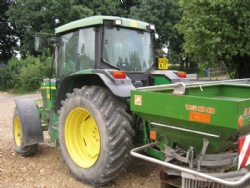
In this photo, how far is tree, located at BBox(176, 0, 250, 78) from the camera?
10.2 metres

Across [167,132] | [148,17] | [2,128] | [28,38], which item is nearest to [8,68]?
[28,38]

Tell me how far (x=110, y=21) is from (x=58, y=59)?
1294 millimetres

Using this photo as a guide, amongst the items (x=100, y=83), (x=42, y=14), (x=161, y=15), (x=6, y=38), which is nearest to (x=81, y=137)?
(x=100, y=83)

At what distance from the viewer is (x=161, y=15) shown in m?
21.5

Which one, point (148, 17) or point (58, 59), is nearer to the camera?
point (58, 59)

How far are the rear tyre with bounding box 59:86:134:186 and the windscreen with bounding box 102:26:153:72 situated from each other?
691mm

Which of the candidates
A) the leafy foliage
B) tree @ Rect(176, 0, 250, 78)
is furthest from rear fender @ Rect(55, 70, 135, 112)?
the leafy foliage

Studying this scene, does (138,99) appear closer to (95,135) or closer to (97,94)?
(97,94)

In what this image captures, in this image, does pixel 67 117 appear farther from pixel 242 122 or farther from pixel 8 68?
pixel 8 68

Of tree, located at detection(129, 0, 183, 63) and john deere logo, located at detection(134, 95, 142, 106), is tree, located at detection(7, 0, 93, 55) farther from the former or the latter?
john deere logo, located at detection(134, 95, 142, 106)

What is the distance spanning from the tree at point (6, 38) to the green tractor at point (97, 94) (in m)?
24.7

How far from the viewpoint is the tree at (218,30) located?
10250 millimetres

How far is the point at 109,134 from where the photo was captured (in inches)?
120

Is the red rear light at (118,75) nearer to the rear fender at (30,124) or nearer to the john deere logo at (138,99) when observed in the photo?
the john deere logo at (138,99)
